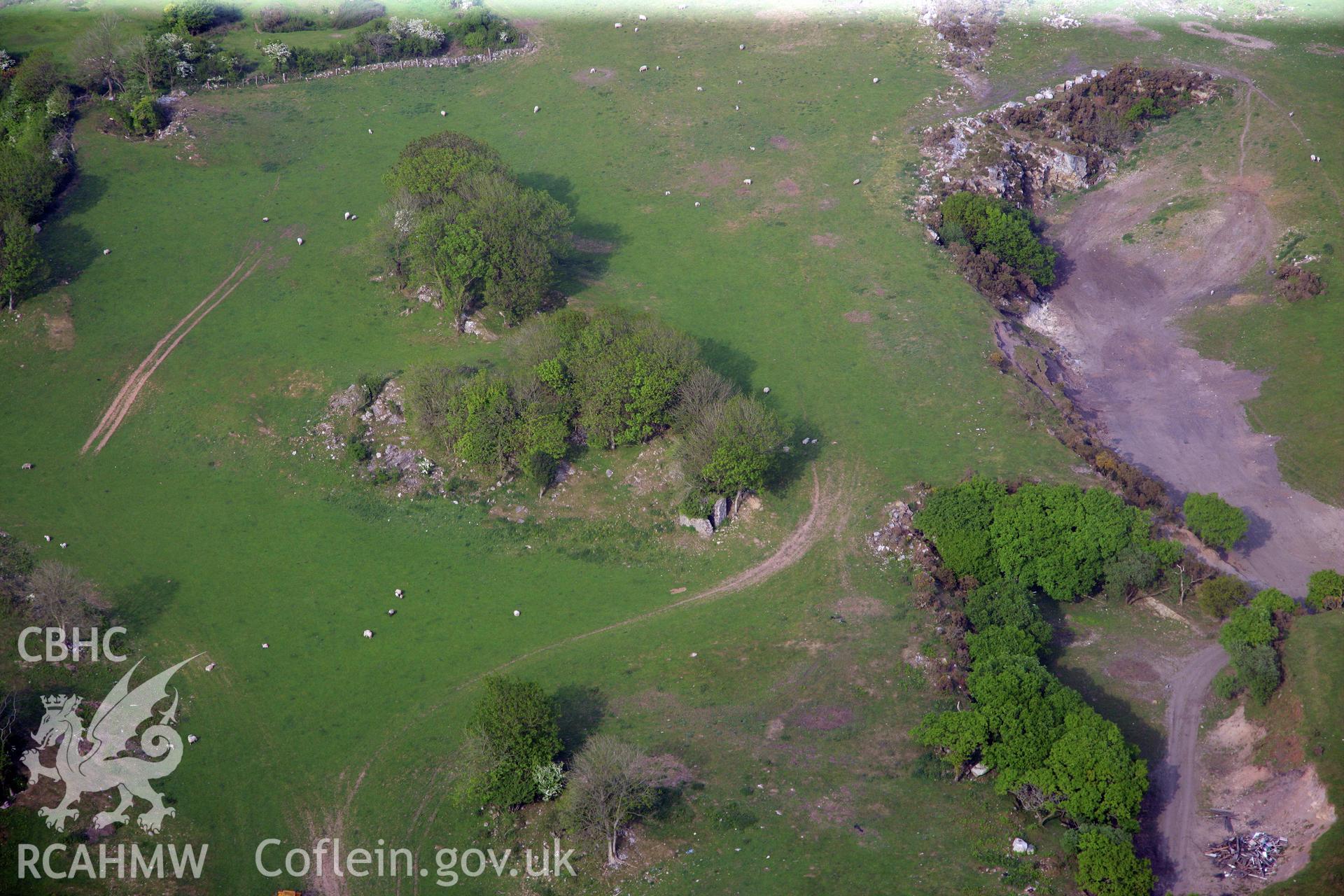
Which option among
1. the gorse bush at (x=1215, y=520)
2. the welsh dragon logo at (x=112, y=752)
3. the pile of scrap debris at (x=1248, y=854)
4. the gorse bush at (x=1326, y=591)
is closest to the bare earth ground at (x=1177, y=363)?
the gorse bush at (x=1215, y=520)

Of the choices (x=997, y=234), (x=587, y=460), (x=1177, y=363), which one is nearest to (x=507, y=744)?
(x=587, y=460)

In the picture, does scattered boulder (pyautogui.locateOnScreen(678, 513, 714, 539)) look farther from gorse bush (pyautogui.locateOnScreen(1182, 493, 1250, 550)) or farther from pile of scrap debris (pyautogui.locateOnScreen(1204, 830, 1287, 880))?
pile of scrap debris (pyautogui.locateOnScreen(1204, 830, 1287, 880))

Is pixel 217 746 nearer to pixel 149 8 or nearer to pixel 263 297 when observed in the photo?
pixel 263 297

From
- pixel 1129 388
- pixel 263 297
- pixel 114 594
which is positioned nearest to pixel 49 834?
pixel 114 594

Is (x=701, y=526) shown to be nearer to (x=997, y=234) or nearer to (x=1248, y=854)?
(x=1248, y=854)

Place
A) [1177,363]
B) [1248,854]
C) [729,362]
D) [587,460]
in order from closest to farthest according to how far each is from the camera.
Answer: [1248,854] → [587,460] → [729,362] → [1177,363]

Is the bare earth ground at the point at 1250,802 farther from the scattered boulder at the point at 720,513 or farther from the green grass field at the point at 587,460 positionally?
the scattered boulder at the point at 720,513
